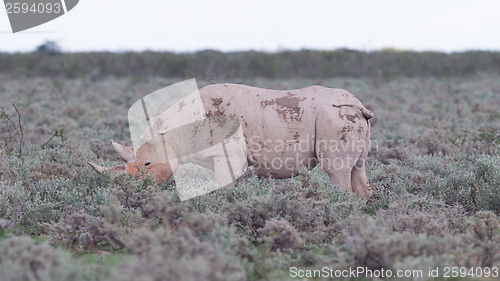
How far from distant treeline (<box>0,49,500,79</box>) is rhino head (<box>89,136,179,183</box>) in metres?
22.3

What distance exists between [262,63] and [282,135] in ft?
77.2

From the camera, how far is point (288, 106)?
6.20m

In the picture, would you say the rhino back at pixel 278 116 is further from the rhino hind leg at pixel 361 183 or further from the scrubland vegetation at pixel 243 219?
the rhino hind leg at pixel 361 183

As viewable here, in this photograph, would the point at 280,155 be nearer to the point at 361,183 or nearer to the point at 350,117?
the point at 350,117

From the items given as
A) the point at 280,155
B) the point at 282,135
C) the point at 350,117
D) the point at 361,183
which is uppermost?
the point at 350,117

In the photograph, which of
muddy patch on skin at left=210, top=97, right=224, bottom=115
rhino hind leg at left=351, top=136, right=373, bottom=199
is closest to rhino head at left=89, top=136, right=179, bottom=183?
muddy patch on skin at left=210, top=97, right=224, bottom=115

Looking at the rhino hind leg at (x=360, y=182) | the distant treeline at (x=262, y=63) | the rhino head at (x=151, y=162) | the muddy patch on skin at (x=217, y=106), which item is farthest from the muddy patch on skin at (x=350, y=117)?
the distant treeline at (x=262, y=63)

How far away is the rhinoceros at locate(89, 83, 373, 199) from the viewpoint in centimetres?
607

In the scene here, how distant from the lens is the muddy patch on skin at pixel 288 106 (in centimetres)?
614

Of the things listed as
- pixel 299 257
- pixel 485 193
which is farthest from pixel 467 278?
pixel 485 193

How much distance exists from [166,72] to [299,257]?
26.5 meters

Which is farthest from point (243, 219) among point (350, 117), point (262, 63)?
point (262, 63)

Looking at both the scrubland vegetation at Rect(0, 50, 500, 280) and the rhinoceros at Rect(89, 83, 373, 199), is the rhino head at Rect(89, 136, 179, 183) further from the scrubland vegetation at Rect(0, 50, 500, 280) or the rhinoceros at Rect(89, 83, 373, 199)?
the scrubland vegetation at Rect(0, 50, 500, 280)

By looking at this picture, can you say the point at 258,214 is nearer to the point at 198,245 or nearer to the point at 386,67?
the point at 198,245
